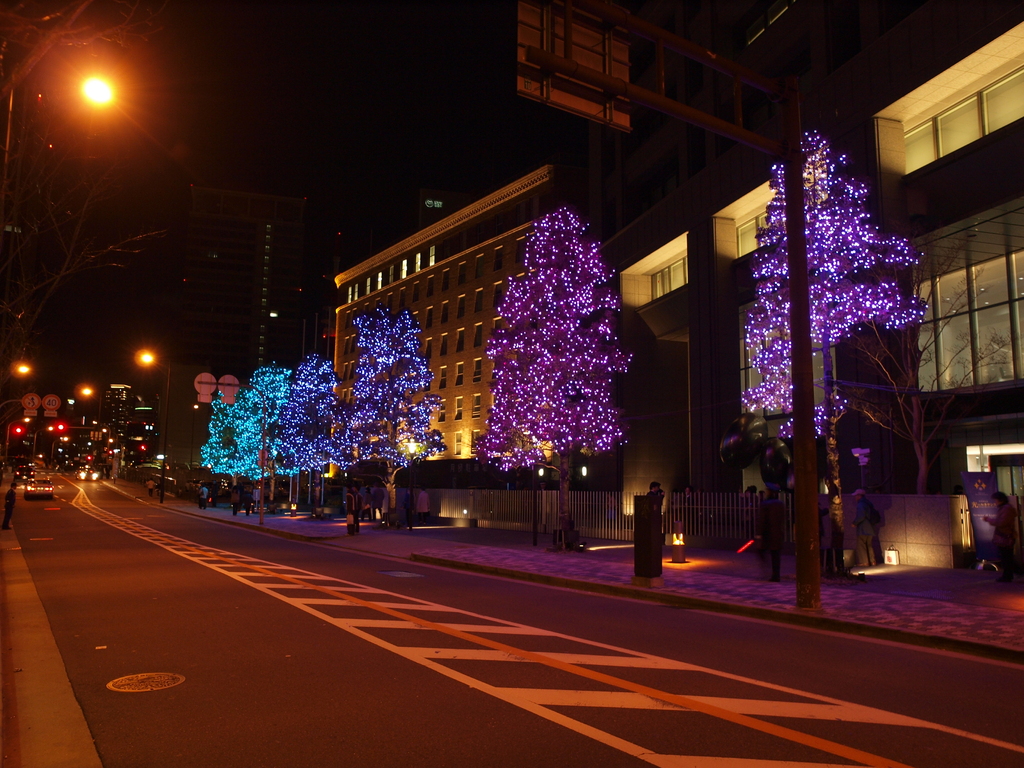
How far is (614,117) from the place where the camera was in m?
8.45

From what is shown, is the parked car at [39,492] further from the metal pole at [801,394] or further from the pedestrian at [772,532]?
the metal pole at [801,394]

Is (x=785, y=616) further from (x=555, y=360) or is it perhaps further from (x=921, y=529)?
(x=555, y=360)

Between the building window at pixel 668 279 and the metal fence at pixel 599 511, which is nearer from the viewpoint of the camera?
the metal fence at pixel 599 511

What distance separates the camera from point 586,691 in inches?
254

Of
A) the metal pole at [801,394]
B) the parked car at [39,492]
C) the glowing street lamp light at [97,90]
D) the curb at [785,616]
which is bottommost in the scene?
the curb at [785,616]

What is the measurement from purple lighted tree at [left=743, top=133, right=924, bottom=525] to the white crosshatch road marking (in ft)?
28.7

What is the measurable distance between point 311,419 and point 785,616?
33.1 metres

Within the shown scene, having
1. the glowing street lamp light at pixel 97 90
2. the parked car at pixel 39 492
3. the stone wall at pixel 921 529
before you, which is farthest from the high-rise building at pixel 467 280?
the glowing street lamp light at pixel 97 90

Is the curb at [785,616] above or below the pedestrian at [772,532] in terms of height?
below

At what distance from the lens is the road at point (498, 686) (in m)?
5.03

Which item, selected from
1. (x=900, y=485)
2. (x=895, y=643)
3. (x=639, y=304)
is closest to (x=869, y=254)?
(x=900, y=485)

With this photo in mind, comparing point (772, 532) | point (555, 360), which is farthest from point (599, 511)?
point (772, 532)

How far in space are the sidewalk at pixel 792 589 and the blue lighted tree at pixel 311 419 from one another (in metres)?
14.5

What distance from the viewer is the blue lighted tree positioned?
37281 millimetres
